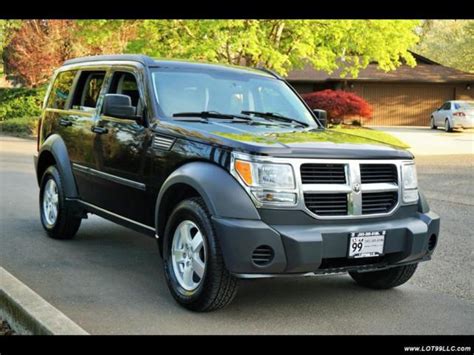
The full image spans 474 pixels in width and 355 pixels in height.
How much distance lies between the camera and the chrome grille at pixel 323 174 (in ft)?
16.3

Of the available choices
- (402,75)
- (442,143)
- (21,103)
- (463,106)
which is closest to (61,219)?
(442,143)

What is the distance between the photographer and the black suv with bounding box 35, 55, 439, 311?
486 cm

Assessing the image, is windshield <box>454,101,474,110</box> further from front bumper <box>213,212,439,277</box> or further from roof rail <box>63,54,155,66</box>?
front bumper <box>213,212,439,277</box>

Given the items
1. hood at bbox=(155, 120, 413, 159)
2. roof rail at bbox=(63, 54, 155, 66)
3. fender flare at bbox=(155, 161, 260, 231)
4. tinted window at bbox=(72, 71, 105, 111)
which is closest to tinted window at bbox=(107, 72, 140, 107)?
roof rail at bbox=(63, 54, 155, 66)

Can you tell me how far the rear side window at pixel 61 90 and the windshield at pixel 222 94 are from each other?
6.57ft

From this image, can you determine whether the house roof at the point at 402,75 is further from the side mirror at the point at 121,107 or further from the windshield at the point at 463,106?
the side mirror at the point at 121,107

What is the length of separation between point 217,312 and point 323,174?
1393 millimetres

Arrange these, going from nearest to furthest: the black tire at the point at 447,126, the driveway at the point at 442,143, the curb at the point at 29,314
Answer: the curb at the point at 29,314 → the driveway at the point at 442,143 → the black tire at the point at 447,126

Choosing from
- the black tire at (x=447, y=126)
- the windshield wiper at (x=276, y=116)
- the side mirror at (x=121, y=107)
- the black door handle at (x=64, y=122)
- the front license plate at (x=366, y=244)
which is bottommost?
the black tire at (x=447, y=126)

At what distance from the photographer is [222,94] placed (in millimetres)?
6453

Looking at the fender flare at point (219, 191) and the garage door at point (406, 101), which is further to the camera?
the garage door at point (406, 101)

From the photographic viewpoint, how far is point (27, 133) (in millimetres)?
27953

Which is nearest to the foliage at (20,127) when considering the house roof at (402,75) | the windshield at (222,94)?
the house roof at (402,75)
